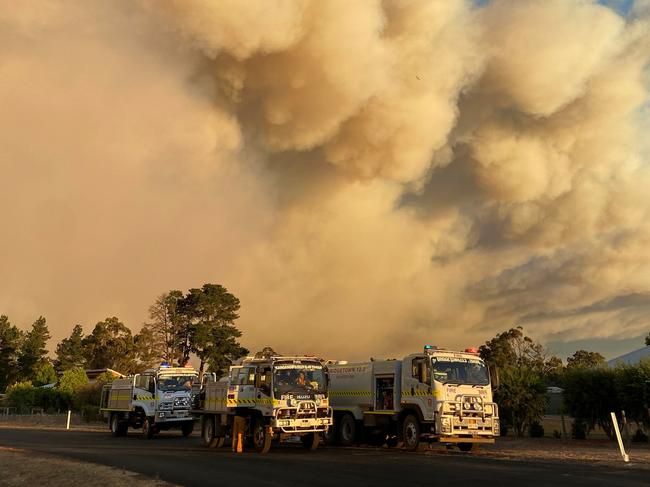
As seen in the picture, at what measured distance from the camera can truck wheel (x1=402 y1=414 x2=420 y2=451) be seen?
1984 centimetres

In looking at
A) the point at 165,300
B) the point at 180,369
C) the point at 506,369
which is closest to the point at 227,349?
the point at 165,300

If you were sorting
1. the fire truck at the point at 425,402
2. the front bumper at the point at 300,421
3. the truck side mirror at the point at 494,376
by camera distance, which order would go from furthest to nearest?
the truck side mirror at the point at 494,376, the front bumper at the point at 300,421, the fire truck at the point at 425,402

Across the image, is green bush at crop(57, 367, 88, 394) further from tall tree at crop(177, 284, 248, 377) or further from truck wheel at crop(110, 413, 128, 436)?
truck wheel at crop(110, 413, 128, 436)

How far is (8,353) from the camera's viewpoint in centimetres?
10506

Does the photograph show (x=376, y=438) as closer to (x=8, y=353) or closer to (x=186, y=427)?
(x=186, y=427)

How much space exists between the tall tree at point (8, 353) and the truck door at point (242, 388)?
97526mm

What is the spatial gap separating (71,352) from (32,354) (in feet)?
20.8

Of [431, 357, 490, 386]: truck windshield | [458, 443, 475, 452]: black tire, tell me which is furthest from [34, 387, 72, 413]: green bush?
[431, 357, 490, 386]: truck windshield

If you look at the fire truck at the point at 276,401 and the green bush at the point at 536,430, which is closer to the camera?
the fire truck at the point at 276,401

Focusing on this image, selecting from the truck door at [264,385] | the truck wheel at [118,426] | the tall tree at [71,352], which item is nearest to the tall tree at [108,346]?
the tall tree at [71,352]

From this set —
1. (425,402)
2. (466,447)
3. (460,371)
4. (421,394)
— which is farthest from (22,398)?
(460,371)

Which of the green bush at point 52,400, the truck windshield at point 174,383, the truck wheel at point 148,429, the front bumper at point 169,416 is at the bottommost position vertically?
the truck wheel at point 148,429

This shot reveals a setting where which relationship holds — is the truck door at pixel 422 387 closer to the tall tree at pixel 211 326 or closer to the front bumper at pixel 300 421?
the front bumper at pixel 300 421

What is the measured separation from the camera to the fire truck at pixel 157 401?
28.6 metres
